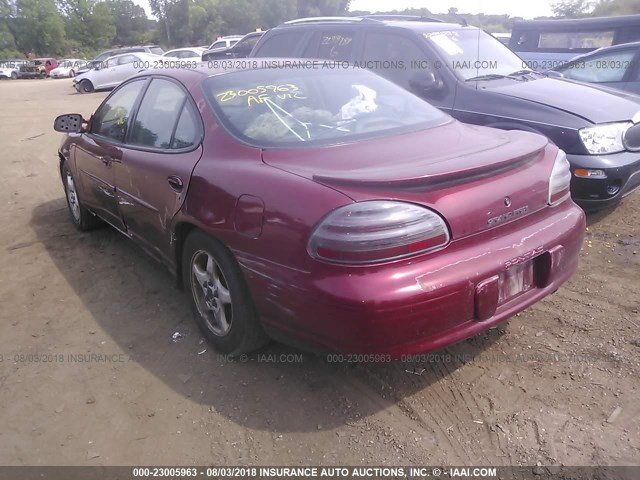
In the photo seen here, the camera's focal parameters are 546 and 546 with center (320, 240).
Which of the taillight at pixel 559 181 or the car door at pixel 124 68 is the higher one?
the taillight at pixel 559 181

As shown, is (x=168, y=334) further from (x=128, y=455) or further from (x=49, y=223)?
(x=49, y=223)

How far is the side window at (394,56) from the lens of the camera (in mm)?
5363

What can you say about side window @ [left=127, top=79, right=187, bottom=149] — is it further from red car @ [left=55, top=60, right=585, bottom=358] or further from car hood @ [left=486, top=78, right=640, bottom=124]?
car hood @ [left=486, top=78, right=640, bottom=124]

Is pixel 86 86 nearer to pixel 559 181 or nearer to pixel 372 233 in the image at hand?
pixel 559 181

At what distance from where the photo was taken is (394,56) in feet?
18.3

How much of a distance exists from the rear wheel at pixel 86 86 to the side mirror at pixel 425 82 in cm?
2047

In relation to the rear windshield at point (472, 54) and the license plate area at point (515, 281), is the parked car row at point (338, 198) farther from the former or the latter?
the rear windshield at point (472, 54)

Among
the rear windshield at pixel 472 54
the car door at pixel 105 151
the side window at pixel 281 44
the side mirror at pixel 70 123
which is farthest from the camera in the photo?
the side window at pixel 281 44

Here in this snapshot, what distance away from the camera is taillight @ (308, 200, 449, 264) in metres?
2.18

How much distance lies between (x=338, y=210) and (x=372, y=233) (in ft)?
0.55

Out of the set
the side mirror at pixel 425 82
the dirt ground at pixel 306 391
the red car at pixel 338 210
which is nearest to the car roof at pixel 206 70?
the red car at pixel 338 210

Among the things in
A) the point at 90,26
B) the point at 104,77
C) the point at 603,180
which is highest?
the point at 90,26

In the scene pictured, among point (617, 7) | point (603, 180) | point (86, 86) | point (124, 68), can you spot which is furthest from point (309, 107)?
point (617, 7)

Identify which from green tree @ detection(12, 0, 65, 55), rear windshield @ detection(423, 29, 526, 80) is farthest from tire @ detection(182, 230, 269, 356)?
green tree @ detection(12, 0, 65, 55)
